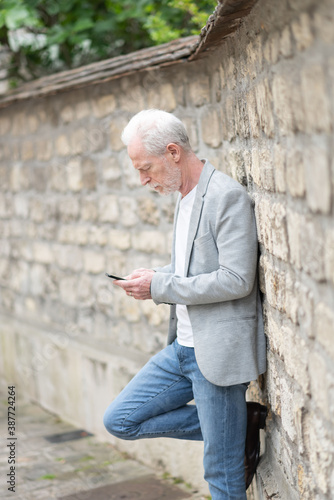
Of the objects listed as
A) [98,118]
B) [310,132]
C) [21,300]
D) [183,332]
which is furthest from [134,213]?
[310,132]

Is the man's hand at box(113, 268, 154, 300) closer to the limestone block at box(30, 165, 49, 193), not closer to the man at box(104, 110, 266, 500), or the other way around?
the man at box(104, 110, 266, 500)

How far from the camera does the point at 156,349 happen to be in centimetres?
446

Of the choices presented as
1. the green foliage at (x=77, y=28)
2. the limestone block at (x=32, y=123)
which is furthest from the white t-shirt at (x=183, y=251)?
the limestone block at (x=32, y=123)

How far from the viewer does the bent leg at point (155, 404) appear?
10.2 ft

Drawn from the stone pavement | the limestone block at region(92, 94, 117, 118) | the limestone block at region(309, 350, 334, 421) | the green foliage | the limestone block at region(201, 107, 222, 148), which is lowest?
the stone pavement

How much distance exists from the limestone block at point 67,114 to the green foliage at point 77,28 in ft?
2.98

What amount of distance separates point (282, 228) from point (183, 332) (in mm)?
887

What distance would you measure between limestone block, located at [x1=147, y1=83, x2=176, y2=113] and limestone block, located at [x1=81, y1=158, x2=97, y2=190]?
37.0 inches

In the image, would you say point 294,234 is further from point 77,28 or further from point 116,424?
point 77,28

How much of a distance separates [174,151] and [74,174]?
261 centimetres

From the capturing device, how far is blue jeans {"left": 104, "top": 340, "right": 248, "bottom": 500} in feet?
9.21

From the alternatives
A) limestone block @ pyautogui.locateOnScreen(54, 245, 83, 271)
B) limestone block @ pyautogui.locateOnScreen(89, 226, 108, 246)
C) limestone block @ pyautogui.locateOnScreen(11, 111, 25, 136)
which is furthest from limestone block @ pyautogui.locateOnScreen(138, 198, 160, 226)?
limestone block @ pyautogui.locateOnScreen(11, 111, 25, 136)

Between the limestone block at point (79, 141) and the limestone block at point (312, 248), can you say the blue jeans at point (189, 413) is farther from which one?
the limestone block at point (79, 141)

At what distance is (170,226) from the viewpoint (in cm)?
420
